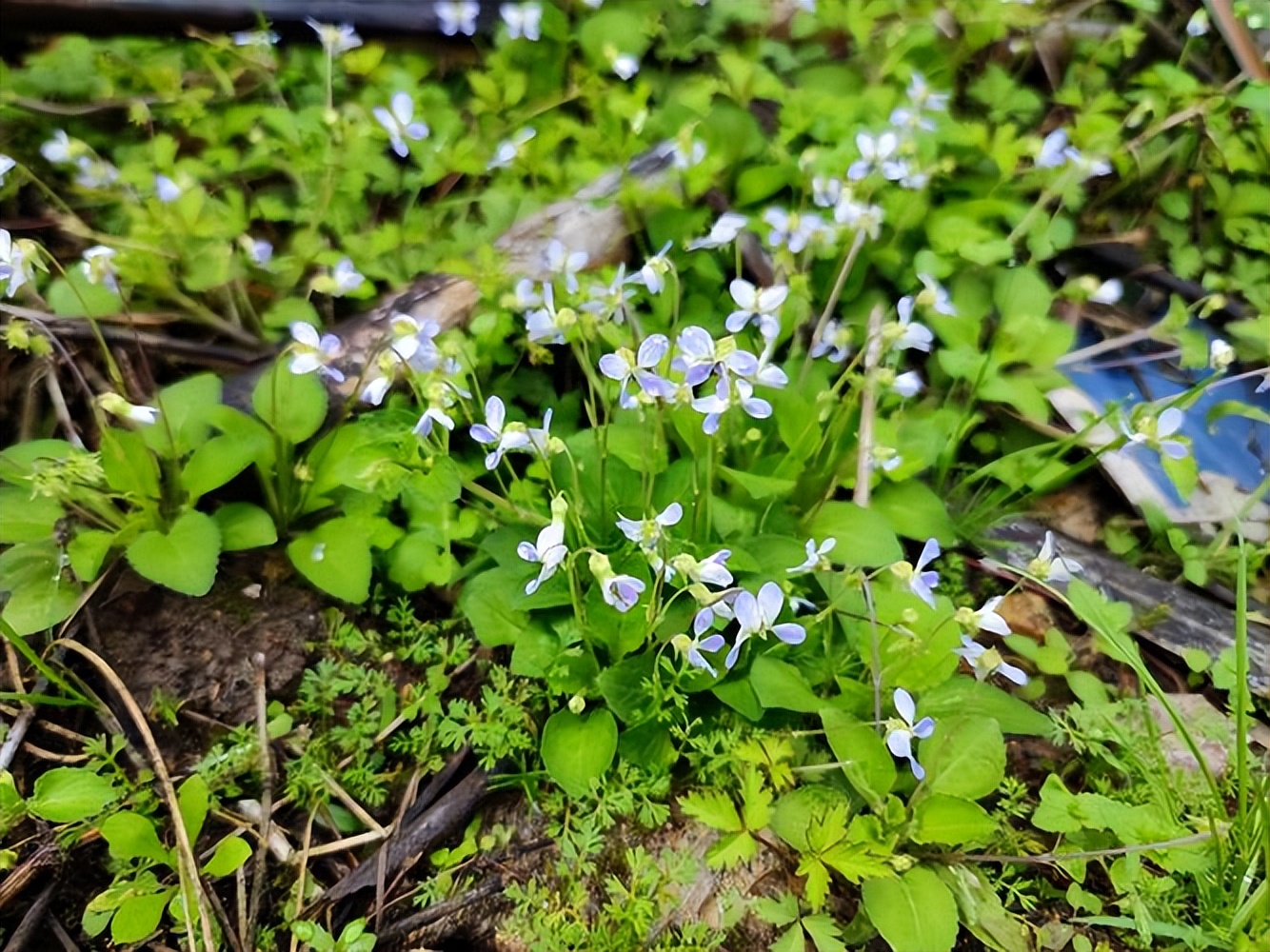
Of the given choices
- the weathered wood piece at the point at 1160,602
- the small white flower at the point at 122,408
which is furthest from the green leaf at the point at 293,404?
the weathered wood piece at the point at 1160,602

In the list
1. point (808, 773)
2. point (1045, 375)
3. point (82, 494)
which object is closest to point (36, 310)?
point (82, 494)

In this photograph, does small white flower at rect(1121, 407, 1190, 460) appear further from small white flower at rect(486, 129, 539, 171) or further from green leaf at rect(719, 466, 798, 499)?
small white flower at rect(486, 129, 539, 171)

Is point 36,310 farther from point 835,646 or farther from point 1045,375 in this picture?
point 1045,375

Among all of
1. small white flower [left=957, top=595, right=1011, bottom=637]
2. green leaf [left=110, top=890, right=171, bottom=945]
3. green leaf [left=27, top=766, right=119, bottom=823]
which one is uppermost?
small white flower [left=957, top=595, right=1011, bottom=637]

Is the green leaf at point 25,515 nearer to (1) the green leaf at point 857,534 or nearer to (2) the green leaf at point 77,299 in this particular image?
(2) the green leaf at point 77,299

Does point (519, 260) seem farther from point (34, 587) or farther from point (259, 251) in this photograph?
point (34, 587)

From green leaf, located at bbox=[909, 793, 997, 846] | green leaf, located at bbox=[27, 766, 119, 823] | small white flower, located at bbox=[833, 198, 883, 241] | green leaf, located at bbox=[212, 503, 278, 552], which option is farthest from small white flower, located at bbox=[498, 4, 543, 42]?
green leaf, located at bbox=[909, 793, 997, 846]
